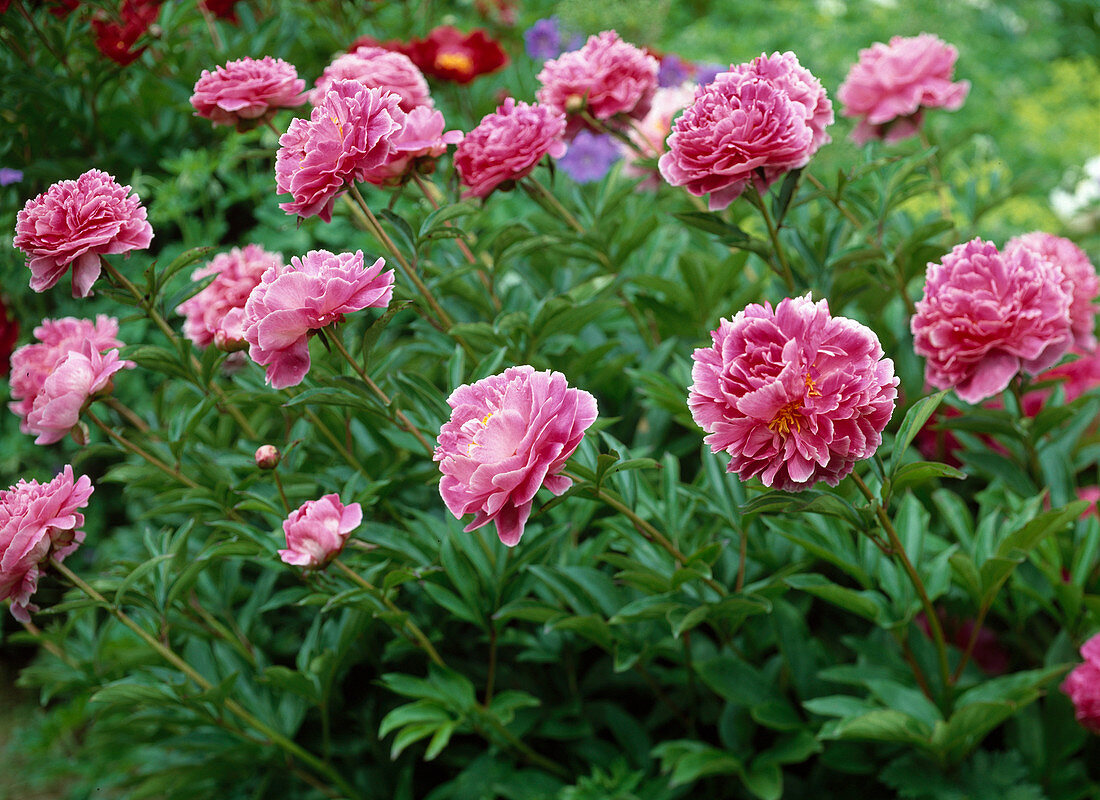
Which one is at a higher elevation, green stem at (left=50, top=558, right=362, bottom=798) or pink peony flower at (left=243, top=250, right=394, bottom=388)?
pink peony flower at (left=243, top=250, right=394, bottom=388)

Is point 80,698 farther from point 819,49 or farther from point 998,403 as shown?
point 819,49

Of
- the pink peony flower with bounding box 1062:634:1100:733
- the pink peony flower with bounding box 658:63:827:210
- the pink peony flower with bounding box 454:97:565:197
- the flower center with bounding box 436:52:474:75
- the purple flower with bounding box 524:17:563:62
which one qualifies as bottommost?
the pink peony flower with bounding box 1062:634:1100:733

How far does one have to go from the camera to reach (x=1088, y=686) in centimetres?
108

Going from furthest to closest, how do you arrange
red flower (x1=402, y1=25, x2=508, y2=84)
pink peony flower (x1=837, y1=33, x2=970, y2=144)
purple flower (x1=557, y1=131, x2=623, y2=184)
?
purple flower (x1=557, y1=131, x2=623, y2=184) < red flower (x1=402, y1=25, x2=508, y2=84) < pink peony flower (x1=837, y1=33, x2=970, y2=144)

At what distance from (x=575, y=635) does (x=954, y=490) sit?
0.75 m

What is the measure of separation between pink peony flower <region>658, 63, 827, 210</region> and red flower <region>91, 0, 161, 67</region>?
1.07 metres

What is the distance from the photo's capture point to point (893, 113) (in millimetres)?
1315

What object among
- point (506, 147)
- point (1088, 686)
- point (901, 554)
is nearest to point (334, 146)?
point (506, 147)

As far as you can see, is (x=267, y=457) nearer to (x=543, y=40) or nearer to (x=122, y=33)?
(x=122, y=33)

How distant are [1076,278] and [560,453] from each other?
0.92 m

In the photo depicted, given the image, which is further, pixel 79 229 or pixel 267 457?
A: pixel 267 457

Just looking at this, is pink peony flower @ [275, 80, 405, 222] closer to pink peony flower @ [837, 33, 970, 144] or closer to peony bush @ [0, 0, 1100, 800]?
peony bush @ [0, 0, 1100, 800]

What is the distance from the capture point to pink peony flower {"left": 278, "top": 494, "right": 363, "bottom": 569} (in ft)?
2.96

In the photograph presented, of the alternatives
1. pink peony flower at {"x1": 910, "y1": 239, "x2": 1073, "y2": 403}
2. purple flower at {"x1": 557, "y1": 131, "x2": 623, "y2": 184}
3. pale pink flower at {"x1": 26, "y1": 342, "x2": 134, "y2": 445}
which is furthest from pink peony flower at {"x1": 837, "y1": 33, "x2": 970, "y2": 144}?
pale pink flower at {"x1": 26, "y1": 342, "x2": 134, "y2": 445}
